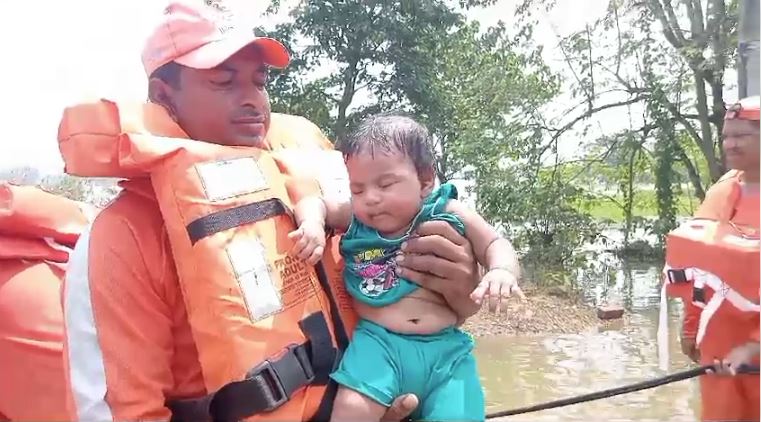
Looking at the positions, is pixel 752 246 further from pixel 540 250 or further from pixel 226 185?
pixel 540 250

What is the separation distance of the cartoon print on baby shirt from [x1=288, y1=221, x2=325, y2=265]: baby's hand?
0.36 feet

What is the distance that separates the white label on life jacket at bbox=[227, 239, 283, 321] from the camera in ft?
4.86

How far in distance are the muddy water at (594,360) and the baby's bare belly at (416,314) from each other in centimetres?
371

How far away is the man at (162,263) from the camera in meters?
1.44

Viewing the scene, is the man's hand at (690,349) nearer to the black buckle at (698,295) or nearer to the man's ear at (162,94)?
the black buckle at (698,295)

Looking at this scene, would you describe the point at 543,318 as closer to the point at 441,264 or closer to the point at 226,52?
the point at 441,264

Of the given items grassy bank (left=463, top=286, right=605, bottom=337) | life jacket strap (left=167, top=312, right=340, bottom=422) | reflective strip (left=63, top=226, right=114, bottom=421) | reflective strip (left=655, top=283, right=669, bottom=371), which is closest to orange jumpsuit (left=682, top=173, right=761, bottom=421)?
reflective strip (left=655, top=283, right=669, bottom=371)

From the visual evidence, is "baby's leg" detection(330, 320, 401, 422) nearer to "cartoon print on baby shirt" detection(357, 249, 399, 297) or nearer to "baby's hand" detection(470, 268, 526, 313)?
"cartoon print on baby shirt" detection(357, 249, 399, 297)

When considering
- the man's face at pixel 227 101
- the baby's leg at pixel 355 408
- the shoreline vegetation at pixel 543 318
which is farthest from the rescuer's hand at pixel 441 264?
the shoreline vegetation at pixel 543 318

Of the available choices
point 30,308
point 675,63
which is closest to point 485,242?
point 30,308

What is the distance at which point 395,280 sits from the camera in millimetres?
1562

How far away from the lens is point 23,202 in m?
2.02

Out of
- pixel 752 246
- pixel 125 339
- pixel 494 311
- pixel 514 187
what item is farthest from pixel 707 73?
pixel 514 187

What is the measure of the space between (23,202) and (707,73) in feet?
12.7
